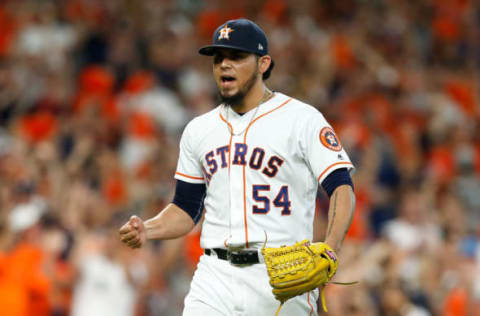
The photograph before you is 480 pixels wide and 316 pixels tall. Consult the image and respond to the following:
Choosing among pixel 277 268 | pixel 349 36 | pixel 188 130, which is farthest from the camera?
pixel 349 36

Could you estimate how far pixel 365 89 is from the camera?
35.1 ft

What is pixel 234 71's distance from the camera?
13.0ft

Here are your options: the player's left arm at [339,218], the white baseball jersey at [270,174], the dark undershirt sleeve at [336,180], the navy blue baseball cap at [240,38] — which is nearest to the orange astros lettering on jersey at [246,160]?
the white baseball jersey at [270,174]

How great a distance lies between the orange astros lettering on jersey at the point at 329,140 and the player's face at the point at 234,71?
0.45 m

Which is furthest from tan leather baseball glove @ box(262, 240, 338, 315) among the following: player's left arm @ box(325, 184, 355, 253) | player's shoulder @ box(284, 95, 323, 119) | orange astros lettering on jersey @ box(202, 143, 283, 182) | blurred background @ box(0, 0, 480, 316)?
blurred background @ box(0, 0, 480, 316)

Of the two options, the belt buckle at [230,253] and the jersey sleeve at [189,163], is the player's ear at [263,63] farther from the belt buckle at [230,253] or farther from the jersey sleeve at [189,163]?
the belt buckle at [230,253]

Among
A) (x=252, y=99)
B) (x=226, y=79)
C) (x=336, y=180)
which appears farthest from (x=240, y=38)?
(x=336, y=180)

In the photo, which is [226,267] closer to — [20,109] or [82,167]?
[82,167]

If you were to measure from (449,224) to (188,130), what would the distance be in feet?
16.6

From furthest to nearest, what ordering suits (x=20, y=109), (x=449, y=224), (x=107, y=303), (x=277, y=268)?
(x=20, y=109) → (x=449, y=224) → (x=107, y=303) → (x=277, y=268)

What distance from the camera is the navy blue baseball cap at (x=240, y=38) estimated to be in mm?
3920

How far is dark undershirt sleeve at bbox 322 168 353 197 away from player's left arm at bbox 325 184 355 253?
6 centimetres

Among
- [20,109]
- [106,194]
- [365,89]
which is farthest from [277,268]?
[365,89]

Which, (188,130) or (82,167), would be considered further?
(82,167)
